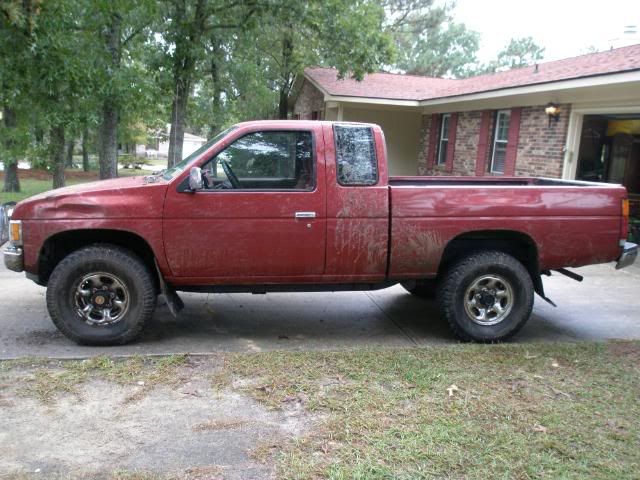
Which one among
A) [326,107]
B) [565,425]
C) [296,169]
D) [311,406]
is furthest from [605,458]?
[326,107]

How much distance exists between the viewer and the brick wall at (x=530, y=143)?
1209cm

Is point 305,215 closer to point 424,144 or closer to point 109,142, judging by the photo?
point 109,142

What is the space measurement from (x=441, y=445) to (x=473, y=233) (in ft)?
7.95

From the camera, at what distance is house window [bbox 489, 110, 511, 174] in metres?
14.4

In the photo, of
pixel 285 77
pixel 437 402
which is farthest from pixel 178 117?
pixel 437 402

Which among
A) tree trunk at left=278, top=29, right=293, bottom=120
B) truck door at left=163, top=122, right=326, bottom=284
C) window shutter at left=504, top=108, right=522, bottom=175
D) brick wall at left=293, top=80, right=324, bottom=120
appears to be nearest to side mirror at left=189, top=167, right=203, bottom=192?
truck door at left=163, top=122, right=326, bottom=284

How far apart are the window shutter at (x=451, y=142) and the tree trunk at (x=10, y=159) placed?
11.8 meters

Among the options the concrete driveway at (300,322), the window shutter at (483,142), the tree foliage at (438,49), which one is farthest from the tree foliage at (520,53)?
the concrete driveway at (300,322)

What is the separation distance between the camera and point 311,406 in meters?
3.99

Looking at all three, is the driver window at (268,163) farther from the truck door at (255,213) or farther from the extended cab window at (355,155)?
the extended cab window at (355,155)

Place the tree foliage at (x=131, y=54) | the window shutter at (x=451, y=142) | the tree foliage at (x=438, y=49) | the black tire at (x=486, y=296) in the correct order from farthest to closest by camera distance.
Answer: the tree foliage at (x=438, y=49)
the window shutter at (x=451, y=142)
the tree foliage at (x=131, y=54)
the black tire at (x=486, y=296)

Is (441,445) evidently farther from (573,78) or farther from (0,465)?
(573,78)

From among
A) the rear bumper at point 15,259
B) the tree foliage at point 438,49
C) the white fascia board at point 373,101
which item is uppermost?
the tree foliage at point 438,49

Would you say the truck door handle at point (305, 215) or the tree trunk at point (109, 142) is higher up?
the tree trunk at point (109, 142)
